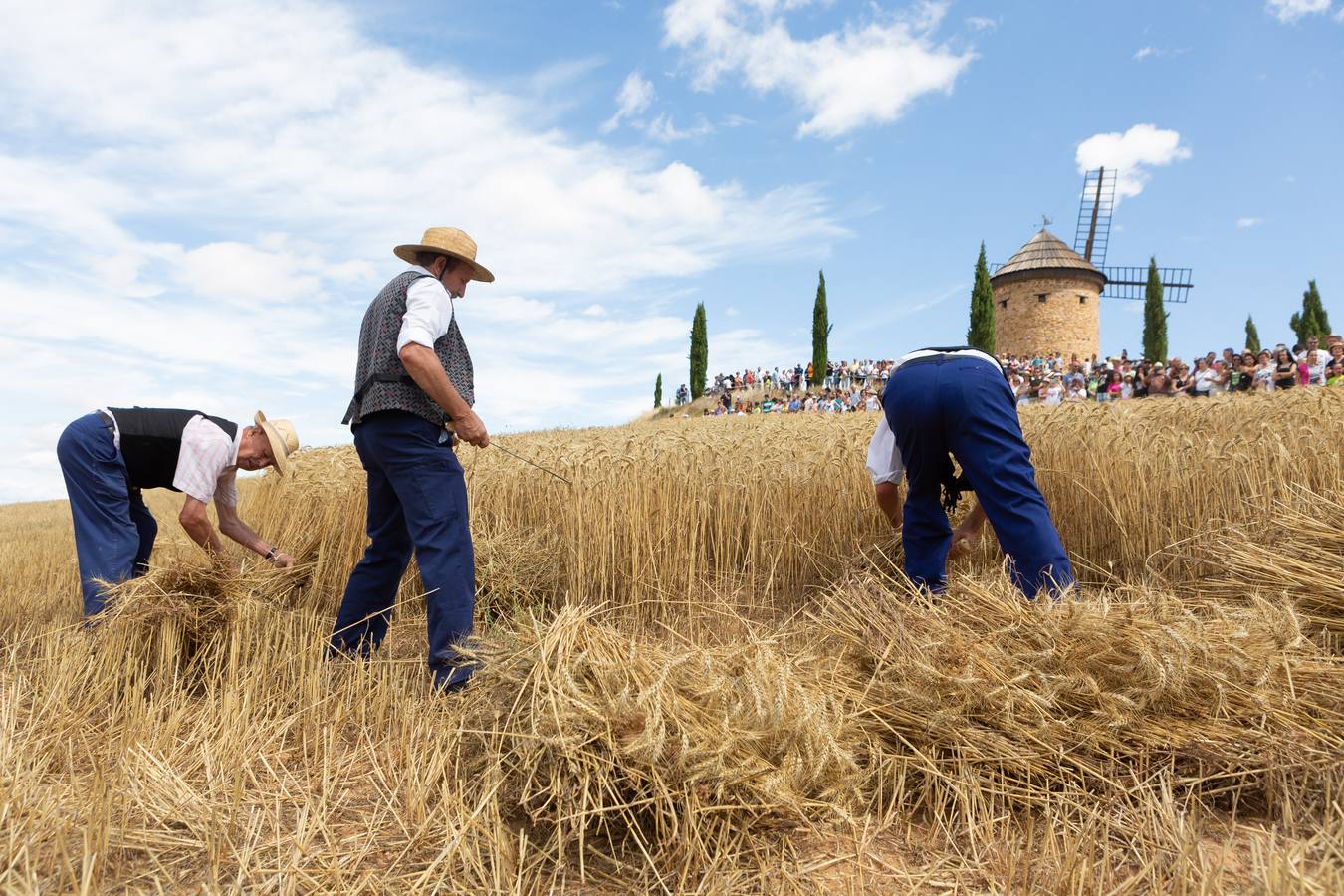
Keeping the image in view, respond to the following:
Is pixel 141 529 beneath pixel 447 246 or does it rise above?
beneath

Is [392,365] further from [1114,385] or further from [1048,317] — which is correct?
[1048,317]

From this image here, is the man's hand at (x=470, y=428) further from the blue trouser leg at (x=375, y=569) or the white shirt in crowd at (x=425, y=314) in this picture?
the blue trouser leg at (x=375, y=569)

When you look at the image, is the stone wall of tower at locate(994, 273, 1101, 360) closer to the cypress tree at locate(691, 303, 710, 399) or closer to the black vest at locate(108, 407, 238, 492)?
the cypress tree at locate(691, 303, 710, 399)

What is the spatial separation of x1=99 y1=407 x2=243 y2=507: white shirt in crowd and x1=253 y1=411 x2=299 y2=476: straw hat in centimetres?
14

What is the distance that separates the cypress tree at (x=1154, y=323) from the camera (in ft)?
120

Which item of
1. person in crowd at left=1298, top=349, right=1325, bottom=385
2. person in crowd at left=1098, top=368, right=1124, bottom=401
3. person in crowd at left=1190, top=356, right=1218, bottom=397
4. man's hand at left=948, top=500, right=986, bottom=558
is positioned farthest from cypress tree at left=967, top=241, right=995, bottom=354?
man's hand at left=948, top=500, right=986, bottom=558

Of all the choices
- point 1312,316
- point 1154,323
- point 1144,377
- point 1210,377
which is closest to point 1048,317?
point 1154,323

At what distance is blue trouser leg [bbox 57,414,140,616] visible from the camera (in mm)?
3609

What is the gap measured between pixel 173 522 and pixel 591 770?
910cm

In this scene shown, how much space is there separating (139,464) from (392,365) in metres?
1.75

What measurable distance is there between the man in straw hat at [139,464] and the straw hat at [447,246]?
3.88ft

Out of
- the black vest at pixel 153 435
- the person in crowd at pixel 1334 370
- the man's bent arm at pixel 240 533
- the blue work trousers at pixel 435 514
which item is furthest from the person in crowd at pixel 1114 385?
the black vest at pixel 153 435

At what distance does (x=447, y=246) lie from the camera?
3168 millimetres

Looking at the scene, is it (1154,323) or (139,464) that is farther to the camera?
(1154,323)
